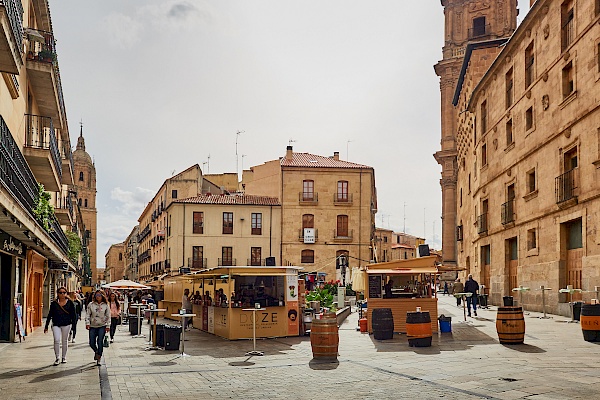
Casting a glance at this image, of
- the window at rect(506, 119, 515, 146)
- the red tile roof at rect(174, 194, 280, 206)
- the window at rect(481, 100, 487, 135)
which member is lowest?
the red tile roof at rect(174, 194, 280, 206)

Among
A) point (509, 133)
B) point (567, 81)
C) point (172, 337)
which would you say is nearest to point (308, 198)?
point (509, 133)

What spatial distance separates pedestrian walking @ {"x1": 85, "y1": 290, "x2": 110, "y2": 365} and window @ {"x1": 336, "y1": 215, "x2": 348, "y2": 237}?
41271 millimetres

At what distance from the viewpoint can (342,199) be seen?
54969 millimetres

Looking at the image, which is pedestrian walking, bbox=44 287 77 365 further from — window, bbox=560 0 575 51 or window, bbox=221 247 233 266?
window, bbox=221 247 233 266

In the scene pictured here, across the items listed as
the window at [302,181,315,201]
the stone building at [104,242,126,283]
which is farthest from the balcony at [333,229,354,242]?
the stone building at [104,242,126,283]

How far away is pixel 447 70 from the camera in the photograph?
6019 cm

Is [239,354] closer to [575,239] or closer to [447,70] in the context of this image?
[575,239]

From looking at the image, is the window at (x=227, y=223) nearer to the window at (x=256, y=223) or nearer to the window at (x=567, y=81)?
the window at (x=256, y=223)

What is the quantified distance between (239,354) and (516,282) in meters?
17.4

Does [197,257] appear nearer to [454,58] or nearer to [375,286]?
[454,58]

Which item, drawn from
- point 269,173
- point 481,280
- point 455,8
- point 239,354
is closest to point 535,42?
point 481,280

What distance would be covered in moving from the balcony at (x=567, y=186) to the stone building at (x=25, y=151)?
16.6 meters

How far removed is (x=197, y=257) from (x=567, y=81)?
37.2 metres

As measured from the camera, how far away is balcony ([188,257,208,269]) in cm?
5447
